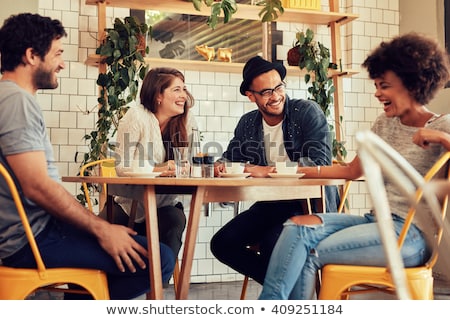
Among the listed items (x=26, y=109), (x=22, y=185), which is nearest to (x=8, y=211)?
(x=22, y=185)

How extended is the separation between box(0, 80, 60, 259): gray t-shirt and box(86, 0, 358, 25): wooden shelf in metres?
2.03

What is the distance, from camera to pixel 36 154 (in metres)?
1.76

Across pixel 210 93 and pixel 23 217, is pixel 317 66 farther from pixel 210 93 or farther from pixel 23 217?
pixel 23 217

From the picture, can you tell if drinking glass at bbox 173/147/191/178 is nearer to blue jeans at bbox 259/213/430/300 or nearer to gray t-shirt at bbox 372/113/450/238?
blue jeans at bbox 259/213/430/300

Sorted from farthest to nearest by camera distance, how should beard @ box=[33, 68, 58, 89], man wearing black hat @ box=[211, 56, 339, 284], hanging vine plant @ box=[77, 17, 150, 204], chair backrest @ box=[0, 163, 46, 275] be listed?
1. hanging vine plant @ box=[77, 17, 150, 204]
2. man wearing black hat @ box=[211, 56, 339, 284]
3. beard @ box=[33, 68, 58, 89]
4. chair backrest @ box=[0, 163, 46, 275]

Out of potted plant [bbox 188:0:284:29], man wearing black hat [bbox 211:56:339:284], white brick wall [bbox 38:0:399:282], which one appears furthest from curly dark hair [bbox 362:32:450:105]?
white brick wall [bbox 38:0:399:282]

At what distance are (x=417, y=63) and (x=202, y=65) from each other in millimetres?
2182

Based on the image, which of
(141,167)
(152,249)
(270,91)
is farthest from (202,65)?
(152,249)

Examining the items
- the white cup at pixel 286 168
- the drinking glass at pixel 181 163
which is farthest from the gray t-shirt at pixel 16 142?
the white cup at pixel 286 168

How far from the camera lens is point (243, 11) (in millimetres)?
3988

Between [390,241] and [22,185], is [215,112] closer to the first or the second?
[22,185]

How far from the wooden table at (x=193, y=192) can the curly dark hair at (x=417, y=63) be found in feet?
1.32

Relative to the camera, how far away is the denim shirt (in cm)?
270

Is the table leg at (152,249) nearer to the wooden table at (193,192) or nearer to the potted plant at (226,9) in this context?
the wooden table at (193,192)
